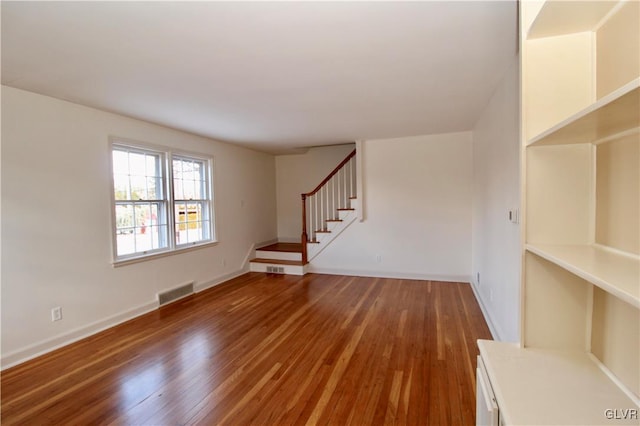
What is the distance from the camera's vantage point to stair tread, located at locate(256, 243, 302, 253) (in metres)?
6.10

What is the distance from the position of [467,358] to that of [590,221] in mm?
1870

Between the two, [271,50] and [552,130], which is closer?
[552,130]

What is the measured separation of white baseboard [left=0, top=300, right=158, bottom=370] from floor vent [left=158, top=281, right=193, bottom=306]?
0.17 m

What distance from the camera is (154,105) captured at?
3131 millimetres

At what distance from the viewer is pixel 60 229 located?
9.70ft

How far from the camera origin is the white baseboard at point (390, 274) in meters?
4.96

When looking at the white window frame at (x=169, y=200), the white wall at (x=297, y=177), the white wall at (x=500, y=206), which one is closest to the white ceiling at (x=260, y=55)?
the white wall at (x=500, y=206)

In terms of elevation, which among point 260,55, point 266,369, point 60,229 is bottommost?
point 266,369

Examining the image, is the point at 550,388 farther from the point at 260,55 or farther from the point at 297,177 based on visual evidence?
the point at 297,177

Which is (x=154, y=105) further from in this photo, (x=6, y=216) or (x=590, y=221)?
(x=590, y=221)

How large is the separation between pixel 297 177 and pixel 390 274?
3.15m

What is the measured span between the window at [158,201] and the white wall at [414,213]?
257 centimetres

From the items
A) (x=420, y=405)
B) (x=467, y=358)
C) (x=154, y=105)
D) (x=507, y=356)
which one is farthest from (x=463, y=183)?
(x=154, y=105)

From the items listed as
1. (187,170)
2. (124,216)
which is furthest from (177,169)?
(124,216)
